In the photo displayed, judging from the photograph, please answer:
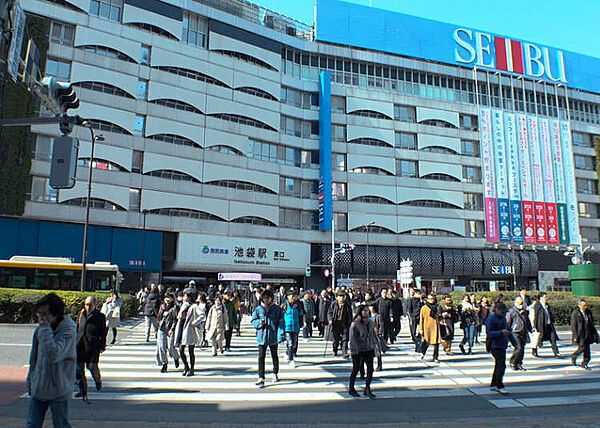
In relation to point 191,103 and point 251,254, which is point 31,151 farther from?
point 251,254

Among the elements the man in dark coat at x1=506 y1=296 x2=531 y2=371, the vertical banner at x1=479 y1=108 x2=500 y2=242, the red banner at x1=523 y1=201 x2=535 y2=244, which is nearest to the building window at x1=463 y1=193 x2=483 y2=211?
the vertical banner at x1=479 y1=108 x2=500 y2=242

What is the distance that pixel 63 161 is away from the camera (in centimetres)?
698

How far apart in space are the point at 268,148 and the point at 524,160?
29.6 metres

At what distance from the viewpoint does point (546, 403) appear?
7.81m

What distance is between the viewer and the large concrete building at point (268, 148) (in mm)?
36094

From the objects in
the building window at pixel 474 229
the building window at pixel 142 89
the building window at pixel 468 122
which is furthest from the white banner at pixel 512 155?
the building window at pixel 142 89

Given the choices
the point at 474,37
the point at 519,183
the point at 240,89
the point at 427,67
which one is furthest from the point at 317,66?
the point at 519,183

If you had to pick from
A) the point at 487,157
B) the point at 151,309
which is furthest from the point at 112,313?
the point at 487,157

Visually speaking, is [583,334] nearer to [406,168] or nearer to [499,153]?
[406,168]

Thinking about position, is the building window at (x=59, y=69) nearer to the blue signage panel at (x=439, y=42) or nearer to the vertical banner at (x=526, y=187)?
the blue signage panel at (x=439, y=42)

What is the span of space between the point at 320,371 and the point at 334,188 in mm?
36292

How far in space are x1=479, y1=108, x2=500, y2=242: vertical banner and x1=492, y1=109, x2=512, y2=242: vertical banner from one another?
1.56ft

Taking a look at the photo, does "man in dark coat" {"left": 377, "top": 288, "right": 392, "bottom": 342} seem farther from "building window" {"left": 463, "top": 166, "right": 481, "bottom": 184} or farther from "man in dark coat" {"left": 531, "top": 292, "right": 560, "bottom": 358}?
"building window" {"left": 463, "top": 166, "right": 481, "bottom": 184}

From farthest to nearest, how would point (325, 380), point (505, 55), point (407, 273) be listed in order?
point (505, 55), point (407, 273), point (325, 380)
